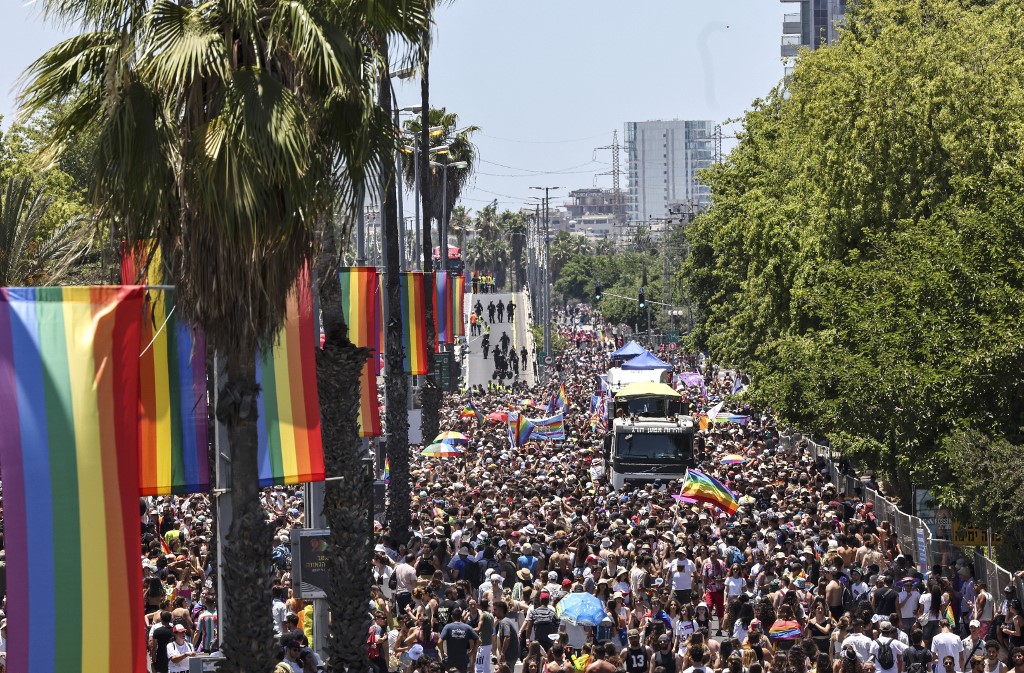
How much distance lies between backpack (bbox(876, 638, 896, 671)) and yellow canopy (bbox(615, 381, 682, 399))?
27.0 m

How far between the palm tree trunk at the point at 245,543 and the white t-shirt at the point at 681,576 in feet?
34.3

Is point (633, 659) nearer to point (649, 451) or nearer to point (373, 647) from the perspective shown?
point (373, 647)

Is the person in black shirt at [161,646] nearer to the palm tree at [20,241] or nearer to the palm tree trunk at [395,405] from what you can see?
the palm tree at [20,241]

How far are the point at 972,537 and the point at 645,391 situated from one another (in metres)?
20.0

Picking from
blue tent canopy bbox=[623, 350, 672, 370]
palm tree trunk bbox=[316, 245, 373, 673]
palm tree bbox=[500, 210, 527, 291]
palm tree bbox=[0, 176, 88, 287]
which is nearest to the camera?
palm tree trunk bbox=[316, 245, 373, 673]

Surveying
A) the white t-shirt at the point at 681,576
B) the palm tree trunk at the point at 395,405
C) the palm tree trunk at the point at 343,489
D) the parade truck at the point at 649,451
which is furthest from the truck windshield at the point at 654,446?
the palm tree trunk at the point at 343,489

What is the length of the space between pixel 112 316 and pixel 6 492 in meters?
1.38

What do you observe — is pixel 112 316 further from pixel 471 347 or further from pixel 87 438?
pixel 471 347

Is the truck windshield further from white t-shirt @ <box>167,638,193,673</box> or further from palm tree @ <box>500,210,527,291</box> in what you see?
palm tree @ <box>500,210,527,291</box>

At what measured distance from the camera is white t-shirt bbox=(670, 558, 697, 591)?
21484mm

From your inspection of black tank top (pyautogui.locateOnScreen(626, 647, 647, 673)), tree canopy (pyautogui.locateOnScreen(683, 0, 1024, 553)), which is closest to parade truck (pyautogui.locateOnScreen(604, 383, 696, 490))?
tree canopy (pyautogui.locateOnScreen(683, 0, 1024, 553))

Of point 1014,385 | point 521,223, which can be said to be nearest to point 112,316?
point 1014,385

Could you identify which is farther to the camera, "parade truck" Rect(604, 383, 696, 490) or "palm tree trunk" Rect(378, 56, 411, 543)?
"parade truck" Rect(604, 383, 696, 490)

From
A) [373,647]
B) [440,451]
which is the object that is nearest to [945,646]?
[373,647]
